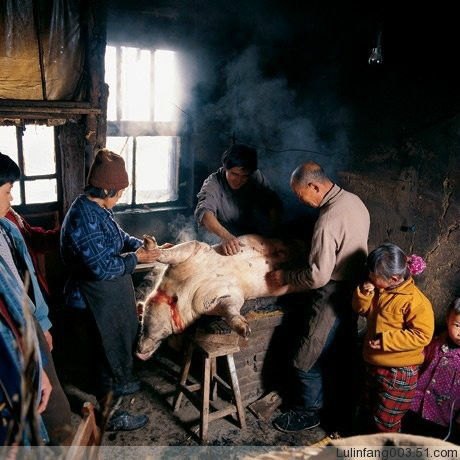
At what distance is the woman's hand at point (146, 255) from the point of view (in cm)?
446

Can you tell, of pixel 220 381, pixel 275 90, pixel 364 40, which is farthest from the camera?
pixel 275 90

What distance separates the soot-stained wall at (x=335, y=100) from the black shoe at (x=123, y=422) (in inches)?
127

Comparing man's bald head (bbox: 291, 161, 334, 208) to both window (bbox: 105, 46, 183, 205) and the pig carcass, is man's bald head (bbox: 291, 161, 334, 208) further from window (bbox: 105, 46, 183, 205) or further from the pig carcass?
window (bbox: 105, 46, 183, 205)

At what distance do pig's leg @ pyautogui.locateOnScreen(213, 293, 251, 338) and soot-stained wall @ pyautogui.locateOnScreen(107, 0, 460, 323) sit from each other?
1933 mm

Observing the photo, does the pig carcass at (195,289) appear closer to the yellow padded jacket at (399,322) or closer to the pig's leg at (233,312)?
the pig's leg at (233,312)

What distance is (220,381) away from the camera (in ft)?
16.2

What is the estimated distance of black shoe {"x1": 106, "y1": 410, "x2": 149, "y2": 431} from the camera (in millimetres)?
4578

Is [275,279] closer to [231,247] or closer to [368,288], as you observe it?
[231,247]

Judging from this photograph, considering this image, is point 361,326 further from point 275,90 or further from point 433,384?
point 275,90

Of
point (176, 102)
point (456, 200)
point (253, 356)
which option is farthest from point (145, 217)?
point (456, 200)

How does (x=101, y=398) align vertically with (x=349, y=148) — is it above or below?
below

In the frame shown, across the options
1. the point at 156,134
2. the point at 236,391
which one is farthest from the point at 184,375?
the point at 156,134

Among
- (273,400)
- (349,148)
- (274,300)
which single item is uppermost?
(349,148)

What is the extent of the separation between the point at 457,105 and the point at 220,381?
4113mm
